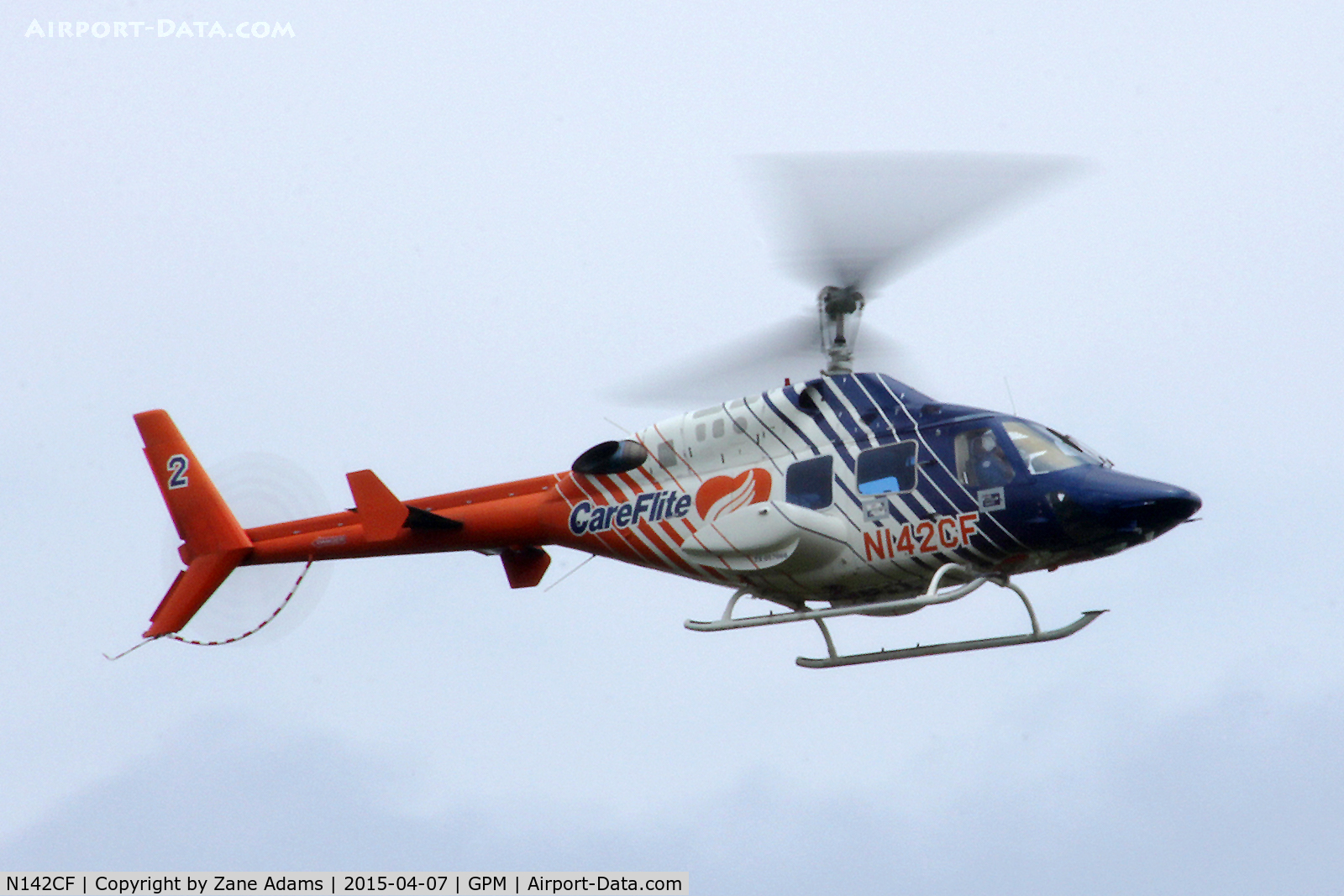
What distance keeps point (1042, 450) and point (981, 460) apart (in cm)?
56

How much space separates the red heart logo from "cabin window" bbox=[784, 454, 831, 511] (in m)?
0.25

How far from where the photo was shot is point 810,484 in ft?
53.1

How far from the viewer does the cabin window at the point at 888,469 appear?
15594 mm

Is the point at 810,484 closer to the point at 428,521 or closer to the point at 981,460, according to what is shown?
the point at 981,460

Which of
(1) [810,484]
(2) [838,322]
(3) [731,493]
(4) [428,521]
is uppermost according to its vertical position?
(2) [838,322]

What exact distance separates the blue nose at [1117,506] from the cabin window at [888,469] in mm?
1440

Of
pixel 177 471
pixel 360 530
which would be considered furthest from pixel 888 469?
pixel 177 471

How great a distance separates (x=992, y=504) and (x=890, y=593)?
66.4 inches

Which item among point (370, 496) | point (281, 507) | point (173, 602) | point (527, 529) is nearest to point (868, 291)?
point (527, 529)

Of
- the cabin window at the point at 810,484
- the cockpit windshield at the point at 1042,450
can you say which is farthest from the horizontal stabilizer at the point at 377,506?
the cockpit windshield at the point at 1042,450

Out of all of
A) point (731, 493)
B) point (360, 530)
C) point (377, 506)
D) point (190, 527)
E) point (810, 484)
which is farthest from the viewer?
point (190, 527)

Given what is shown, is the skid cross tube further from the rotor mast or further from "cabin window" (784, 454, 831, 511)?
the rotor mast

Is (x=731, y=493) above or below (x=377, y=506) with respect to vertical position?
above

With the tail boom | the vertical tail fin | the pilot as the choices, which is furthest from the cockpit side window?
the vertical tail fin
